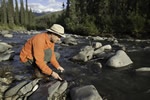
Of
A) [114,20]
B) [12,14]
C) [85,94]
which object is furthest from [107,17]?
[85,94]

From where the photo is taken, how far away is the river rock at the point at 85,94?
7.09 meters

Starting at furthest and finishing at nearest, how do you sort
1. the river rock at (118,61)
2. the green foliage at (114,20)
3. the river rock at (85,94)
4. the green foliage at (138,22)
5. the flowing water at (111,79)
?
the green foliage at (114,20) → the green foliage at (138,22) → the river rock at (118,61) → the flowing water at (111,79) → the river rock at (85,94)

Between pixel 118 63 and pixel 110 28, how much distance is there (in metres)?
27.3

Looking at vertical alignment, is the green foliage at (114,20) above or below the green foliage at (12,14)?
above

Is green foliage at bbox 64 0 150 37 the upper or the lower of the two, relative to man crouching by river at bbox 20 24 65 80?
lower

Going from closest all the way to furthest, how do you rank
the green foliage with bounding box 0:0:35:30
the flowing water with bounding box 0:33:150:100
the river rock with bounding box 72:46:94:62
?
the flowing water with bounding box 0:33:150:100 → the river rock with bounding box 72:46:94:62 → the green foliage with bounding box 0:0:35:30

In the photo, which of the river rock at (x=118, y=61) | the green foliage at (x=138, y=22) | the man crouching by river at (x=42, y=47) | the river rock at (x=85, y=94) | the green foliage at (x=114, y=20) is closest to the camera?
the man crouching by river at (x=42, y=47)

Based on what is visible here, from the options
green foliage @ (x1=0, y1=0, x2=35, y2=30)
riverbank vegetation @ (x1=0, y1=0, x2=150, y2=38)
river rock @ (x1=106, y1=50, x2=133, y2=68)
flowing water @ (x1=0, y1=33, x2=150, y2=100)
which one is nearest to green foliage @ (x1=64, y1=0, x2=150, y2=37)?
riverbank vegetation @ (x1=0, y1=0, x2=150, y2=38)

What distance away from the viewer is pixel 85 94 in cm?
728

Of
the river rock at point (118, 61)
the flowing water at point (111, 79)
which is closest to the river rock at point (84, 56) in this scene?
the flowing water at point (111, 79)

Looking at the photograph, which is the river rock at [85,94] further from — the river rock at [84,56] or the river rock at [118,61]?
the river rock at [84,56]

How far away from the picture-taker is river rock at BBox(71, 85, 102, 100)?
7.09 meters

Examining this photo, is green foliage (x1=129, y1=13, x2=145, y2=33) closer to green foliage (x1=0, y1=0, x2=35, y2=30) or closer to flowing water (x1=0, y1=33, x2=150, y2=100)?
flowing water (x1=0, y1=33, x2=150, y2=100)

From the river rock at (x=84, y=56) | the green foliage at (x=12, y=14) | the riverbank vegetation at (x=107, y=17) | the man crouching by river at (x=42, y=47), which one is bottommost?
the green foliage at (x=12, y=14)
